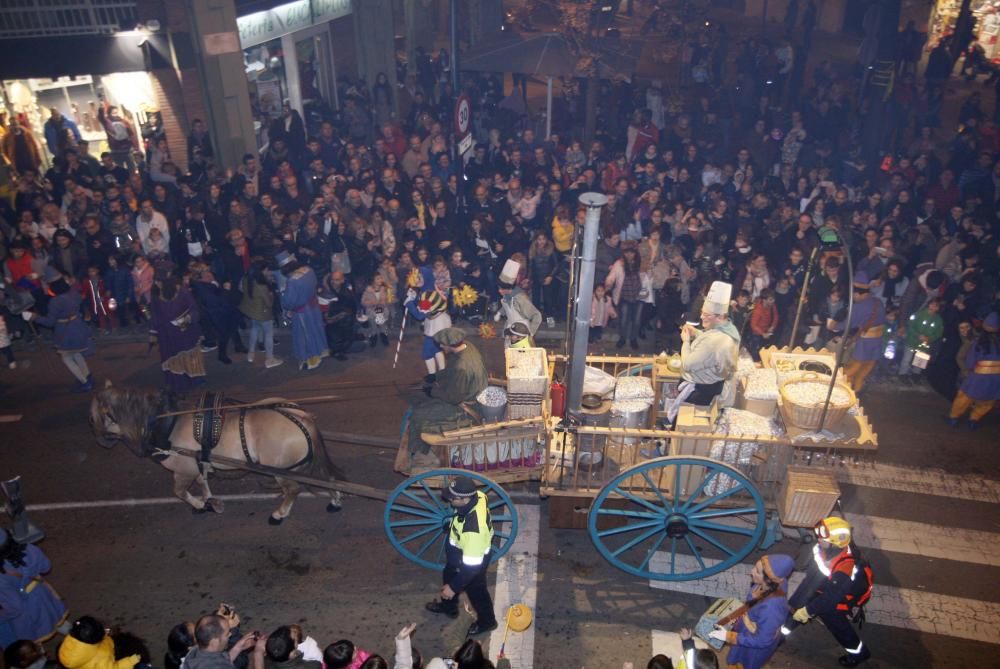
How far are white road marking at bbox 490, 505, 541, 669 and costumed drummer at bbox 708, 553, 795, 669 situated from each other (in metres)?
1.94

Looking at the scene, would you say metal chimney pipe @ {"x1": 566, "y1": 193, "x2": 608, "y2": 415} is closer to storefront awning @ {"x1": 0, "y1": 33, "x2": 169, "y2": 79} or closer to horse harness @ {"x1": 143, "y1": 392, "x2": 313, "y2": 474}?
horse harness @ {"x1": 143, "y1": 392, "x2": 313, "y2": 474}

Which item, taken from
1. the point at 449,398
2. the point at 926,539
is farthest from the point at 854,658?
the point at 449,398


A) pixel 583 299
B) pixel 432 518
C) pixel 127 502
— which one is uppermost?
pixel 583 299

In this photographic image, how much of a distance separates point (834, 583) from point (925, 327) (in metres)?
5.61

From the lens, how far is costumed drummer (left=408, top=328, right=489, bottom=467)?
7.88 meters

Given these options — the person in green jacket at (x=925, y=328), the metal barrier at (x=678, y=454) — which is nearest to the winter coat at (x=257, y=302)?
the metal barrier at (x=678, y=454)

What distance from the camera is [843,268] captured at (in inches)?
436

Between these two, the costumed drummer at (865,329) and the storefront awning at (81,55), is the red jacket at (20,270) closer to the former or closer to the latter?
the storefront awning at (81,55)

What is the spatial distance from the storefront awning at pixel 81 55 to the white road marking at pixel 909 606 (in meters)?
15.0

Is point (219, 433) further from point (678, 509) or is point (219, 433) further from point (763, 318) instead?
point (763, 318)

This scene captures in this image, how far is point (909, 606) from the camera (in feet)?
25.1

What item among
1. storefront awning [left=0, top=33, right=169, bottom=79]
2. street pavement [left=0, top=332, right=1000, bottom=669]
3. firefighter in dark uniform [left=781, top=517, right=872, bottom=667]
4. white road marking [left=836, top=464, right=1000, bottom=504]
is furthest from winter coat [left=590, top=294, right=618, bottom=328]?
storefront awning [left=0, top=33, right=169, bottom=79]

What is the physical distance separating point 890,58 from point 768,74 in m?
3.54

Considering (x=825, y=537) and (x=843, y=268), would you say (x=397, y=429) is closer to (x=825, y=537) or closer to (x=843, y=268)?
(x=825, y=537)
